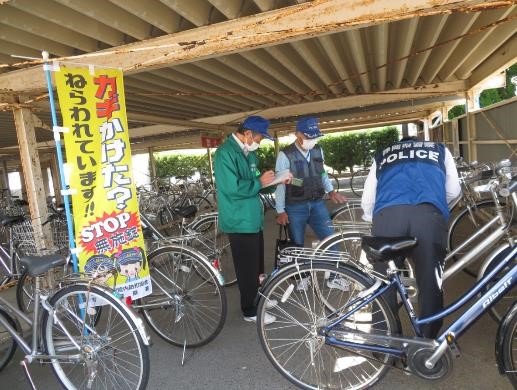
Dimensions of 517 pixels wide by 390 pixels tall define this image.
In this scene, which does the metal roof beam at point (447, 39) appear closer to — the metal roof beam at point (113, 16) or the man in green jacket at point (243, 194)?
the man in green jacket at point (243, 194)

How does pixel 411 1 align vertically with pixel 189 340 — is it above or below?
above

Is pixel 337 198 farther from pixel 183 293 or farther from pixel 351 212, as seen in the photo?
pixel 183 293

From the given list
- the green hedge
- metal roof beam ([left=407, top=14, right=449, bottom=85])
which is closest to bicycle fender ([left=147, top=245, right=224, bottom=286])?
metal roof beam ([left=407, top=14, right=449, bottom=85])

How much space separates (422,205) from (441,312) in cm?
63

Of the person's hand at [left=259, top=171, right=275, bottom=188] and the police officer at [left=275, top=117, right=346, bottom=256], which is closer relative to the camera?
the person's hand at [left=259, top=171, right=275, bottom=188]

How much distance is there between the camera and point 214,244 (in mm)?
4414

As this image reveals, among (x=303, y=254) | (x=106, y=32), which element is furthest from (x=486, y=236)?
(x=106, y=32)

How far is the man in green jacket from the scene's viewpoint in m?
3.27

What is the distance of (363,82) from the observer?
8.02m

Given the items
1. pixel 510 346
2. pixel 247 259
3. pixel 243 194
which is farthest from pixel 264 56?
pixel 510 346

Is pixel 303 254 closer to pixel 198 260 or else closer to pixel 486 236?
pixel 198 260

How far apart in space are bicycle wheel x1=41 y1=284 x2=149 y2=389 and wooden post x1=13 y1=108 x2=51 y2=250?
1.78m

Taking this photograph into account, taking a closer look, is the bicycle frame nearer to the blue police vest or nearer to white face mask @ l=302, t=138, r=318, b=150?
the blue police vest

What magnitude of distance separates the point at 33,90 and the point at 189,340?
2.94 metres
